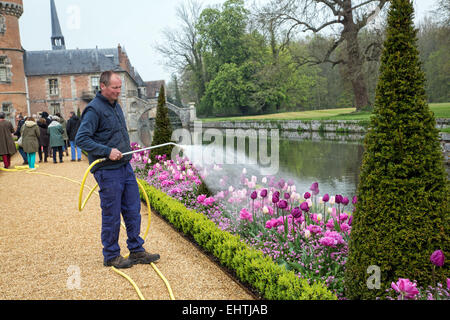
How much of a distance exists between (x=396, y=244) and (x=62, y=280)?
2.89 metres

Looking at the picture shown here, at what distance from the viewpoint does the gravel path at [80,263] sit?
10.2ft

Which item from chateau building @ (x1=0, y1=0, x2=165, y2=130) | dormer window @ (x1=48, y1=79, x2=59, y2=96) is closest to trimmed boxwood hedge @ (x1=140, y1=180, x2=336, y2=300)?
chateau building @ (x1=0, y1=0, x2=165, y2=130)

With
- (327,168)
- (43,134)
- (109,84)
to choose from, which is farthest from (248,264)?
(43,134)

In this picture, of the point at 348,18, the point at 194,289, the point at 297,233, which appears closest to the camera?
the point at 194,289

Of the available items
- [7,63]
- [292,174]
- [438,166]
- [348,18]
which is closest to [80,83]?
[7,63]

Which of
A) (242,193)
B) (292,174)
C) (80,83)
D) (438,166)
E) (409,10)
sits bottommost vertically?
(292,174)

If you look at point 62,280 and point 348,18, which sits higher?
point 348,18

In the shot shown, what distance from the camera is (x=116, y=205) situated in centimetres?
343

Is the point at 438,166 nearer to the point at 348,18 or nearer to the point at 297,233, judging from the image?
the point at 297,233

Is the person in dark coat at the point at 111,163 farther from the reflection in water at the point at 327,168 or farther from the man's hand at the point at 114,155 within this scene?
the reflection in water at the point at 327,168

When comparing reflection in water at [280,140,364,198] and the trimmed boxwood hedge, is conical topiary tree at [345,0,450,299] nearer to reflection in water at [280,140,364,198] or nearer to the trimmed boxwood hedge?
the trimmed boxwood hedge

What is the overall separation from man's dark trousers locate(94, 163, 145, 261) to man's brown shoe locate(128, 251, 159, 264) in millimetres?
44

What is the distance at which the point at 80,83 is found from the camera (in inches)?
1572

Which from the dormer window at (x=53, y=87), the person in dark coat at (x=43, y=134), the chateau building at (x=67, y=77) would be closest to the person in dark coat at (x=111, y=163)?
the person in dark coat at (x=43, y=134)
